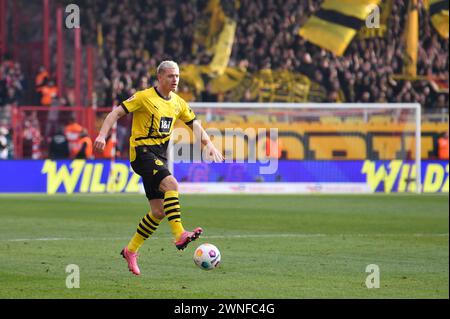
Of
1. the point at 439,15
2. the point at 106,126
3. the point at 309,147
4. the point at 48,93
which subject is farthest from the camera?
the point at 439,15

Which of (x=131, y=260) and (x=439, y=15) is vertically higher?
(x=439, y=15)

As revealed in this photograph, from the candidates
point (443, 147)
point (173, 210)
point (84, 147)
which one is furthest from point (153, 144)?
point (443, 147)

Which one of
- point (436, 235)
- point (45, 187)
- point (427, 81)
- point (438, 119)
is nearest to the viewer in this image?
point (436, 235)

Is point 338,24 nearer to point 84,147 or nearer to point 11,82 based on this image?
point 11,82

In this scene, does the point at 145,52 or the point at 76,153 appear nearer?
the point at 76,153

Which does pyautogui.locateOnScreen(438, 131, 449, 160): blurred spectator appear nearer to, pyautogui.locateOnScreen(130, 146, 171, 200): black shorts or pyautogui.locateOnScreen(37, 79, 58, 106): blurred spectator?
pyautogui.locateOnScreen(37, 79, 58, 106): blurred spectator

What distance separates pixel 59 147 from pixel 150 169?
16276 millimetres

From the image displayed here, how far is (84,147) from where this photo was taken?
88.6 ft

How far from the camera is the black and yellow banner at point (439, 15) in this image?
34125mm

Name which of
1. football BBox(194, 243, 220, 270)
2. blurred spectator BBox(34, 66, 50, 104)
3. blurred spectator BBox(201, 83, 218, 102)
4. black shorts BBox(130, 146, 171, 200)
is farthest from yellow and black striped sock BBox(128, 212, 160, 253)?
blurred spectator BBox(201, 83, 218, 102)
